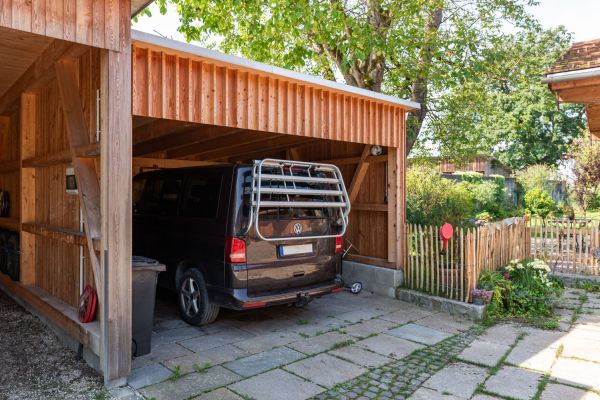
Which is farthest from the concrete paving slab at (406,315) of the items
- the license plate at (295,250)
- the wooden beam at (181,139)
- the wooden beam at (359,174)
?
the wooden beam at (181,139)

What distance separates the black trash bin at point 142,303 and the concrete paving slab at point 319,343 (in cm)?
155

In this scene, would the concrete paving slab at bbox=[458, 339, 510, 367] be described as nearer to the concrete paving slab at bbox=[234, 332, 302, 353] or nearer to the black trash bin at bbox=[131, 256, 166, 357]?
the concrete paving slab at bbox=[234, 332, 302, 353]

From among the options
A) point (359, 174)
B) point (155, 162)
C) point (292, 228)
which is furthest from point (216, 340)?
point (155, 162)

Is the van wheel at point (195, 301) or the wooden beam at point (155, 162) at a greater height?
the wooden beam at point (155, 162)

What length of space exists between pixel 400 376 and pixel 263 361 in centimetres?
135

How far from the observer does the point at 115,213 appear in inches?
144

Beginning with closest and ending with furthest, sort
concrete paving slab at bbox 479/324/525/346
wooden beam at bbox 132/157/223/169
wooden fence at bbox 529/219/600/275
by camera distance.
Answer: concrete paving slab at bbox 479/324/525/346 → wooden fence at bbox 529/219/600/275 → wooden beam at bbox 132/157/223/169

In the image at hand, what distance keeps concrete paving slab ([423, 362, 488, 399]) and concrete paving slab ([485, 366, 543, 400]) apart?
0.12 m

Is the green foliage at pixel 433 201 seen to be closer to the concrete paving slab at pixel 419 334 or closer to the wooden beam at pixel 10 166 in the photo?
the concrete paving slab at pixel 419 334

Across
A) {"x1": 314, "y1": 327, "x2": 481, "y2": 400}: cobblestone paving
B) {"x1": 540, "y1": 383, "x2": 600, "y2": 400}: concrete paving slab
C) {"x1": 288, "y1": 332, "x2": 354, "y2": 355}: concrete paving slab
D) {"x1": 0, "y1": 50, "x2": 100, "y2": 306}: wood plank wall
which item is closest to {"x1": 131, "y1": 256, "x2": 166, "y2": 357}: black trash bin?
{"x1": 0, "y1": 50, "x2": 100, "y2": 306}: wood plank wall

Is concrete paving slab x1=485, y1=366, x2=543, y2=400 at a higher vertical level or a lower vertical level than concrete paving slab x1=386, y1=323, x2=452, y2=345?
higher

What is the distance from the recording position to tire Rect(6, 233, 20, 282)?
6141 millimetres

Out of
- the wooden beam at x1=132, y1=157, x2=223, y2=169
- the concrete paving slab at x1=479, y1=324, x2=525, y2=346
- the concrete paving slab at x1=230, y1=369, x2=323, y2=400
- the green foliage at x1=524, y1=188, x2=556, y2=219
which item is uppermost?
the wooden beam at x1=132, y1=157, x2=223, y2=169

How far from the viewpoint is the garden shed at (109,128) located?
3652 mm
